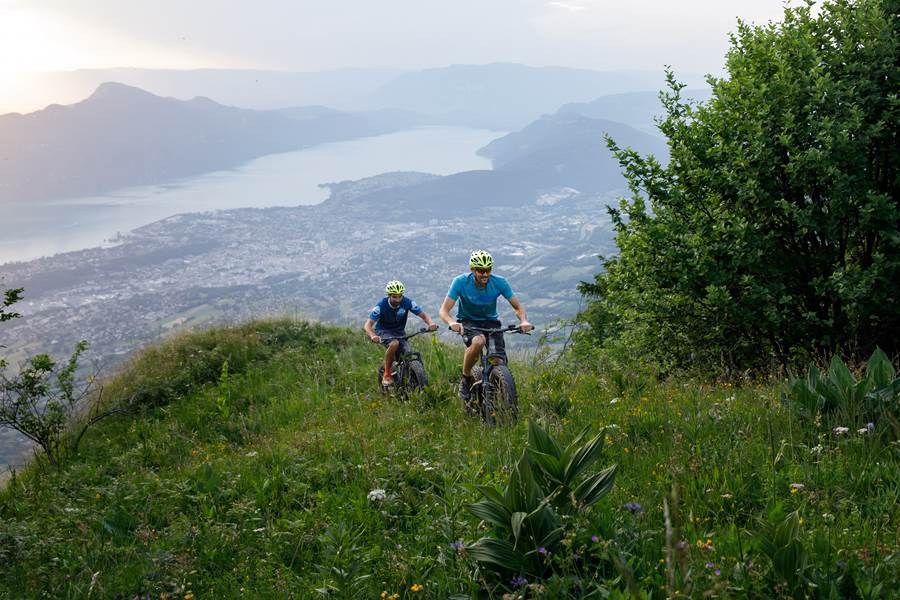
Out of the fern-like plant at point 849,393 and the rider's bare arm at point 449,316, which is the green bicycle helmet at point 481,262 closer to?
the rider's bare arm at point 449,316

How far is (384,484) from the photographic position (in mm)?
5445

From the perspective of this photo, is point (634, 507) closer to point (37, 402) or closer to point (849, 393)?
point (849, 393)

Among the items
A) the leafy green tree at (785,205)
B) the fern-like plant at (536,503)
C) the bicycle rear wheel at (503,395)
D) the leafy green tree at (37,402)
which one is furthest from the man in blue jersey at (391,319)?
the fern-like plant at (536,503)

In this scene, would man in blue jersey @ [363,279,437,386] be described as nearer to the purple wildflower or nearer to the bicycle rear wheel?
the bicycle rear wheel

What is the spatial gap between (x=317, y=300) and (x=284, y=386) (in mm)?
143493

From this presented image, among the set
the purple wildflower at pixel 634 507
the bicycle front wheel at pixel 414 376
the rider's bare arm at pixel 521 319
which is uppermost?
the rider's bare arm at pixel 521 319

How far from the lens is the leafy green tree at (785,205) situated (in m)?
8.63

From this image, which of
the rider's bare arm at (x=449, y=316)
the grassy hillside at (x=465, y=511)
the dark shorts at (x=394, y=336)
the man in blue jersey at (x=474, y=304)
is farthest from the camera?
the dark shorts at (x=394, y=336)

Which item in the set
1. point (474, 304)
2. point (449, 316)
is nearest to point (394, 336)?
point (449, 316)

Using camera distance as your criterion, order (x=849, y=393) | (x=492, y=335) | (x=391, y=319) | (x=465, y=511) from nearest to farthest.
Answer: (x=465, y=511) → (x=849, y=393) → (x=492, y=335) → (x=391, y=319)

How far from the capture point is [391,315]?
11.1 metres

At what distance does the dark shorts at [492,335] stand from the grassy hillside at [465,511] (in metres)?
0.80

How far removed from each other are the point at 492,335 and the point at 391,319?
3.28m

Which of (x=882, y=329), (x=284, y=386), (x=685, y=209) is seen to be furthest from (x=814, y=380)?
(x=284, y=386)
